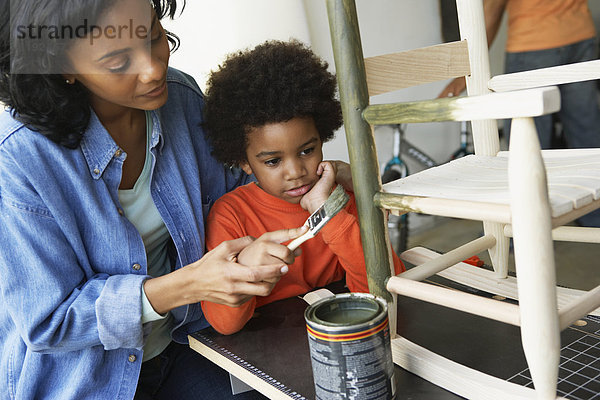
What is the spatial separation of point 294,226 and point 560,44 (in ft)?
5.64

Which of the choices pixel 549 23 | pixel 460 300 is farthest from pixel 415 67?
pixel 549 23

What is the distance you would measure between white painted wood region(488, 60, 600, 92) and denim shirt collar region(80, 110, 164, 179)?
0.68m

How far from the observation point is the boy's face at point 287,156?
1095 millimetres

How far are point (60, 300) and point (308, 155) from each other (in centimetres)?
51

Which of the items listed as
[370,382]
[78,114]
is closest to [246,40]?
[78,114]

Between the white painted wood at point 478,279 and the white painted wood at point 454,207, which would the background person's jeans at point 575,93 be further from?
the white painted wood at point 454,207

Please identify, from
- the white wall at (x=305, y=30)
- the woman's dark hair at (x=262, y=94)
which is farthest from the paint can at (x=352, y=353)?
the white wall at (x=305, y=30)

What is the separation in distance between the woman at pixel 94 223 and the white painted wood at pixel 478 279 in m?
0.35

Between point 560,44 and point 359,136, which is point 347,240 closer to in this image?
point 359,136

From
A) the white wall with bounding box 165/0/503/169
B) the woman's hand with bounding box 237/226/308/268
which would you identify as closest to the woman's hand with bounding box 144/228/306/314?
the woman's hand with bounding box 237/226/308/268

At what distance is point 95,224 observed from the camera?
3.25 feet

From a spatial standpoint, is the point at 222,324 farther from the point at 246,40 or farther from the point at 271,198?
the point at 246,40

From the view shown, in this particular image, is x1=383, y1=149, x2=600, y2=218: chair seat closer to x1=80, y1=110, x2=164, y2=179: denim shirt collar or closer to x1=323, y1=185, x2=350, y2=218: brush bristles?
x1=323, y1=185, x2=350, y2=218: brush bristles

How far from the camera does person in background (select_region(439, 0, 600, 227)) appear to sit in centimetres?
234
